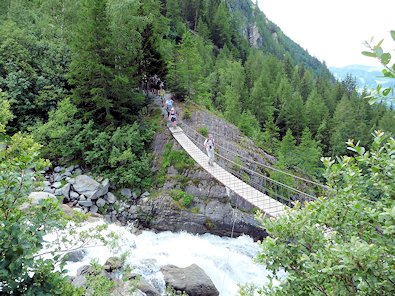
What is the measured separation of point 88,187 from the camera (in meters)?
13.5

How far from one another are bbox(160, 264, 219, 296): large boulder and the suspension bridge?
2724 millimetres

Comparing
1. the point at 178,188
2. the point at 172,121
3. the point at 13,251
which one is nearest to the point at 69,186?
the point at 178,188

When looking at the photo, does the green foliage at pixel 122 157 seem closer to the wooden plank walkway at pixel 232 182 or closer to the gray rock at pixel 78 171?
the gray rock at pixel 78 171

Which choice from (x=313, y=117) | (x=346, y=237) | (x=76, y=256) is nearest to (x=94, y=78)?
(x=76, y=256)

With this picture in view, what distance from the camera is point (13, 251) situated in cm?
262

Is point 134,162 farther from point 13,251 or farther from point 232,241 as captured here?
point 13,251

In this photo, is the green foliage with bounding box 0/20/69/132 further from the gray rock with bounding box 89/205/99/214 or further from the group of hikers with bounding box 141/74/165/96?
the gray rock with bounding box 89/205/99/214

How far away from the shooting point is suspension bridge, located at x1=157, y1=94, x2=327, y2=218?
920 centimetres

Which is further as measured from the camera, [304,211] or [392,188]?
[304,211]

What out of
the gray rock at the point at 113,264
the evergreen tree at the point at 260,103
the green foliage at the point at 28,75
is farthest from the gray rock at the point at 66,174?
the evergreen tree at the point at 260,103

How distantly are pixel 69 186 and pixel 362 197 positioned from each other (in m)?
13.0

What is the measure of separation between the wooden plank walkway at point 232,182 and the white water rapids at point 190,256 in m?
2.32

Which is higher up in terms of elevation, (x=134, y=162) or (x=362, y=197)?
(x=362, y=197)

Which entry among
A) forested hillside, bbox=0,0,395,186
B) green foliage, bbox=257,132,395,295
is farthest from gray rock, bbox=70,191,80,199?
green foliage, bbox=257,132,395,295
